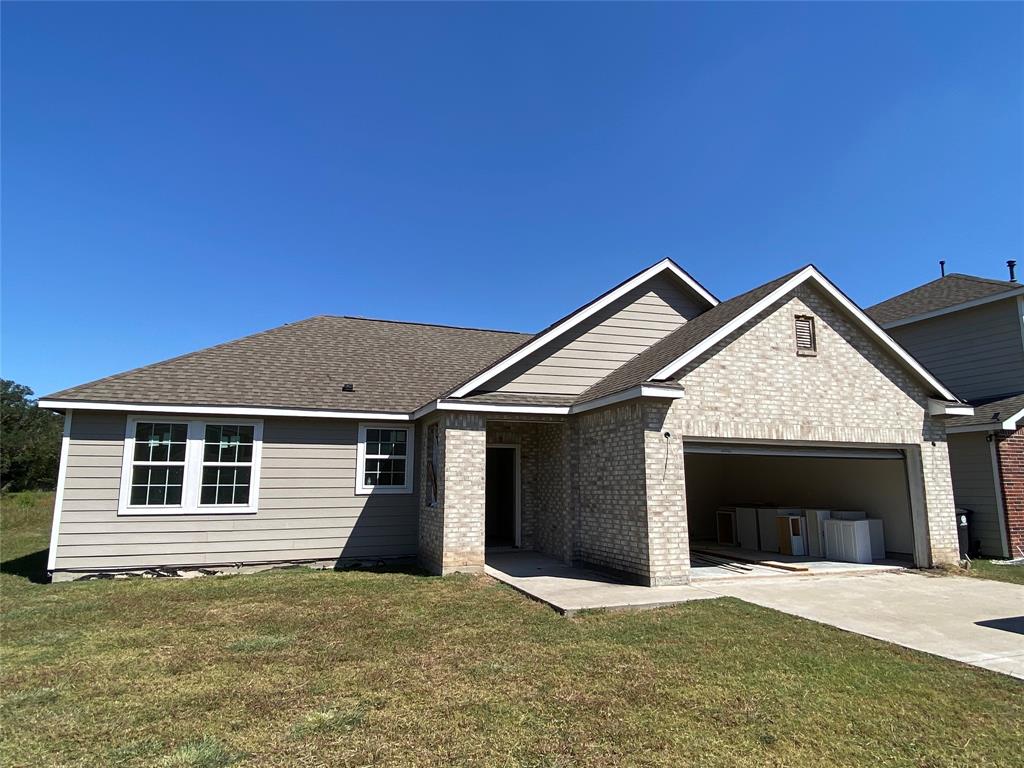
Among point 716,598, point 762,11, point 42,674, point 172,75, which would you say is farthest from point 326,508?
point 762,11

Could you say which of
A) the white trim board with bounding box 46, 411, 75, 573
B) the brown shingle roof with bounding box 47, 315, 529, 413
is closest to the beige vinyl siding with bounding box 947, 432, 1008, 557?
the brown shingle roof with bounding box 47, 315, 529, 413

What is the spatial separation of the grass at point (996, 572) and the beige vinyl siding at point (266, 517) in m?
10.9

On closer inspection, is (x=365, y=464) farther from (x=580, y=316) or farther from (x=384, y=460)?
(x=580, y=316)

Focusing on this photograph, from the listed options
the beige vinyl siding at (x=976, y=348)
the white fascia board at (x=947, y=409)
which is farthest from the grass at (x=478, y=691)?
the beige vinyl siding at (x=976, y=348)

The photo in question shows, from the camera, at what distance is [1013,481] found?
498 inches

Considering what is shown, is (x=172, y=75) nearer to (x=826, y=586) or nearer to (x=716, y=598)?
(x=716, y=598)

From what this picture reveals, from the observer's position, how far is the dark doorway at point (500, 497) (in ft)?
48.6

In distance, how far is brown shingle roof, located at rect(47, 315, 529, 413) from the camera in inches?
432

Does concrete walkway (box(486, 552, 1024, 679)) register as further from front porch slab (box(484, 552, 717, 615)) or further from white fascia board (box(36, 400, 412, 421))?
white fascia board (box(36, 400, 412, 421))

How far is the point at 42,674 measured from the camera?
5.21 metres

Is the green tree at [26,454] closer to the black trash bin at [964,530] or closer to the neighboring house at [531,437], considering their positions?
the neighboring house at [531,437]

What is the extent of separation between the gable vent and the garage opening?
1963mm

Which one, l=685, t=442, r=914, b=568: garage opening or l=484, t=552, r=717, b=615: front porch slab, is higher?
l=685, t=442, r=914, b=568: garage opening

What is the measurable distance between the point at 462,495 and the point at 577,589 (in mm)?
2668
